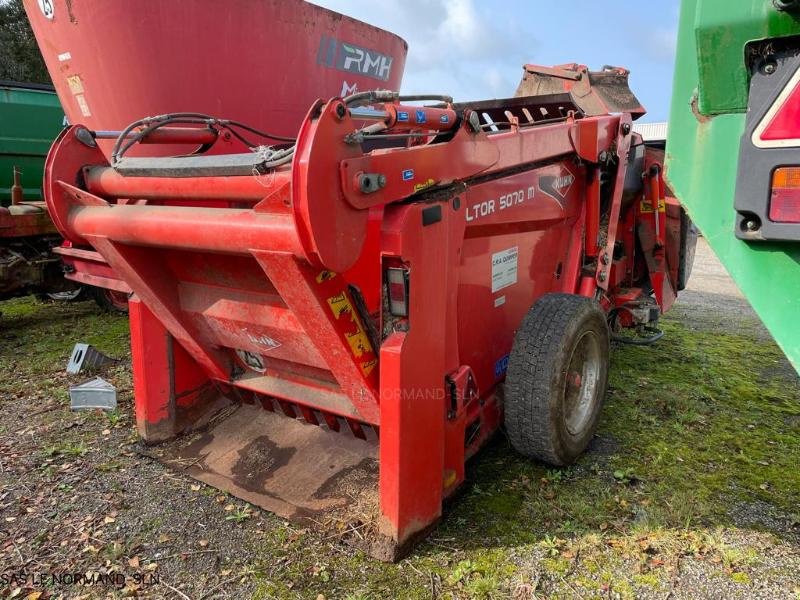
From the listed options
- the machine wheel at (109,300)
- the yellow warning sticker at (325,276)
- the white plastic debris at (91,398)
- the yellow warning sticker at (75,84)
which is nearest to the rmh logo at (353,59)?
the yellow warning sticker at (75,84)

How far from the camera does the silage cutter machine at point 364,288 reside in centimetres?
206

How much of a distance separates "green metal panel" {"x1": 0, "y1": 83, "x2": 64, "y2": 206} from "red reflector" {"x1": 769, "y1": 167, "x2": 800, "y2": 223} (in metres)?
7.50

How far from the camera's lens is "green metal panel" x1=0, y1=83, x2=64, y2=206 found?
663 cm

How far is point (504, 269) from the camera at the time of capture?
9.43 ft

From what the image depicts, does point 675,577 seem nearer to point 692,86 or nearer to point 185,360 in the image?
point 692,86

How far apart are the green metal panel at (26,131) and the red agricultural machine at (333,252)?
398 cm

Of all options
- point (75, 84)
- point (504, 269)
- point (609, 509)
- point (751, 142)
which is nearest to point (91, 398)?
point (75, 84)

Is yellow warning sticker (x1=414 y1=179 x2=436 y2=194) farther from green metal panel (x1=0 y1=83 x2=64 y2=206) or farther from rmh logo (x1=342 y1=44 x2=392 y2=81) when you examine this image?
green metal panel (x1=0 y1=83 x2=64 y2=206)

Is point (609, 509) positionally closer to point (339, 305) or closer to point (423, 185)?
point (339, 305)

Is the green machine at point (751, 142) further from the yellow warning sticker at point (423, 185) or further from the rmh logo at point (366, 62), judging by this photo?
the rmh logo at point (366, 62)

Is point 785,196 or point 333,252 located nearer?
point 785,196

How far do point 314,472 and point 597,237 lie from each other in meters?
2.08

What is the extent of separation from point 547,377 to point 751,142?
145 centimetres

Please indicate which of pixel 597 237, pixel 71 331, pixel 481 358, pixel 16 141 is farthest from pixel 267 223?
pixel 16 141
